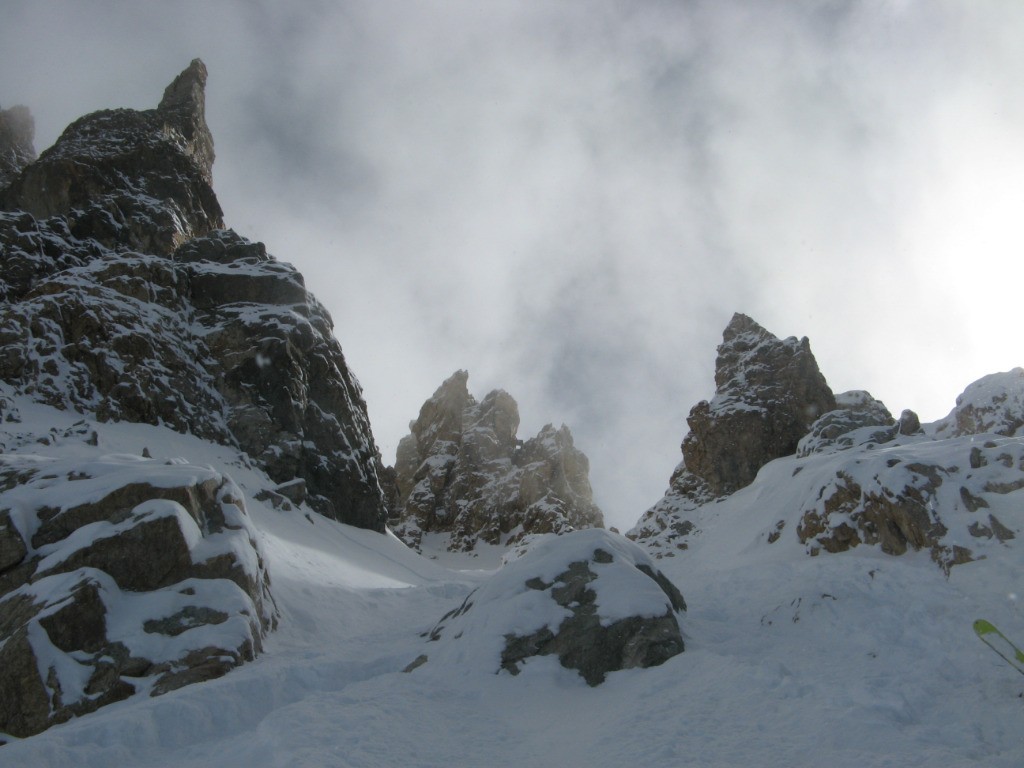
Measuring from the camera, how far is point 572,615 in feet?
34.8

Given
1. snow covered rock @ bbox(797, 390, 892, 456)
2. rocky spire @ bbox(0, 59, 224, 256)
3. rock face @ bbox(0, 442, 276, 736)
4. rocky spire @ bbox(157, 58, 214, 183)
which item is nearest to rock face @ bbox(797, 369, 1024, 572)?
rock face @ bbox(0, 442, 276, 736)

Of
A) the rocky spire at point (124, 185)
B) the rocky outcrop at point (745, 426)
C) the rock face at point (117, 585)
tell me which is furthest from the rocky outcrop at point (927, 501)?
the rocky spire at point (124, 185)

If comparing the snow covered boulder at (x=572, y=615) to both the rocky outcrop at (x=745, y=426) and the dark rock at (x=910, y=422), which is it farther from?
the rocky outcrop at (x=745, y=426)

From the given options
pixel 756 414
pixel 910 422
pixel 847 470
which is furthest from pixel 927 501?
pixel 756 414

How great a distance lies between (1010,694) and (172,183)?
64315 mm

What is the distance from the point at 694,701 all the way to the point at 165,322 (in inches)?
1602

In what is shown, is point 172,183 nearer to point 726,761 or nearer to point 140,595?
point 140,595

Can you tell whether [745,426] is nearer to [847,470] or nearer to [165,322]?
[847,470]

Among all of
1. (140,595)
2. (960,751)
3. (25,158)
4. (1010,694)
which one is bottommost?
(140,595)

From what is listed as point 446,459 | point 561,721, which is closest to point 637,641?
point 561,721

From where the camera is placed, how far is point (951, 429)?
103ft

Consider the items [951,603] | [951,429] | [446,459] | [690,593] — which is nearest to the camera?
[951,603]

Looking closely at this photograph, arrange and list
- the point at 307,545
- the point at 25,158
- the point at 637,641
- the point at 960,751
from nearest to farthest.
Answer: the point at 960,751
the point at 637,641
the point at 307,545
the point at 25,158

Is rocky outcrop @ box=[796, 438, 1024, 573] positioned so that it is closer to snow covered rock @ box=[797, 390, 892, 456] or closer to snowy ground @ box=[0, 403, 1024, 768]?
snowy ground @ box=[0, 403, 1024, 768]
